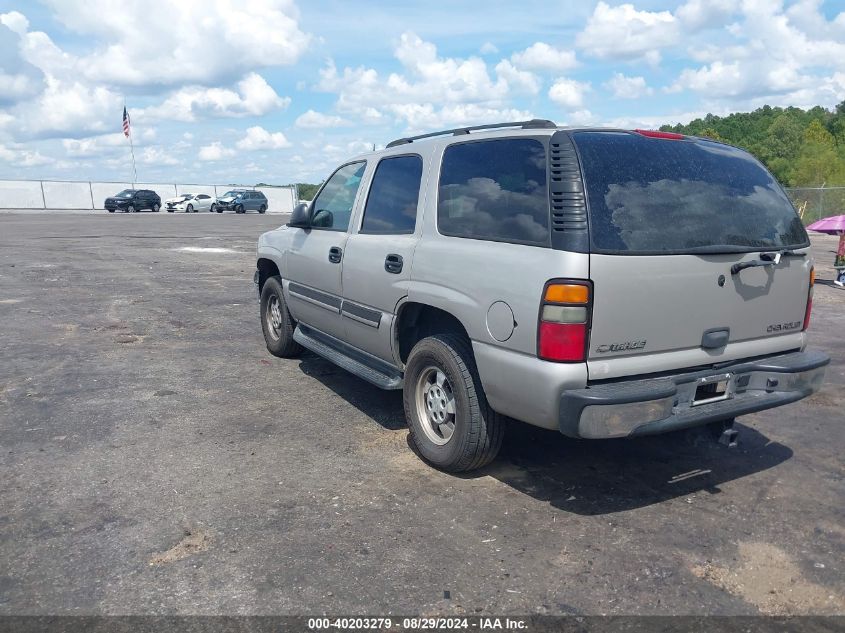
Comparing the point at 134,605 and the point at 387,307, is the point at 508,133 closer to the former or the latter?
the point at 387,307

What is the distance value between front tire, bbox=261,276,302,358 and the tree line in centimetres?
1497

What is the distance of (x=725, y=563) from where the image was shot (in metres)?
3.29

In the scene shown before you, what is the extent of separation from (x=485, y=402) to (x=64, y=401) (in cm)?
359

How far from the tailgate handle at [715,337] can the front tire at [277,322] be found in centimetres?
394

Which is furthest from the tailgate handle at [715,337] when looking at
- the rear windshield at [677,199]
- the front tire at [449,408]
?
the front tire at [449,408]

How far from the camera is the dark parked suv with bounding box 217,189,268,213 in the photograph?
49.8 metres

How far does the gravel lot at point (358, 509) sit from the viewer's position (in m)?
3.04

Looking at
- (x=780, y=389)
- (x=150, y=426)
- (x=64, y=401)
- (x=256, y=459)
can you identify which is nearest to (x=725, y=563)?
(x=780, y=389)

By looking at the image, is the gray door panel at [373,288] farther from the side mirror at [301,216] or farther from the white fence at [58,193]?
the white fence at [58,193]

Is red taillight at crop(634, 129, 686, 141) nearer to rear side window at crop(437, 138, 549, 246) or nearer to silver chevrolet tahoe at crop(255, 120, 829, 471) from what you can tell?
silver chevrolet tahoe at crop(255, 120, 829, 471)

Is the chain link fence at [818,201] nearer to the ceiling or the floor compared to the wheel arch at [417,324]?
nearer to the floor

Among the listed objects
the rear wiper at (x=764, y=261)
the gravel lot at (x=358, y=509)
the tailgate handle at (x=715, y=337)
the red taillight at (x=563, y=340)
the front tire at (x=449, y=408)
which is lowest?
the gravel lot at (x=358, y=509)

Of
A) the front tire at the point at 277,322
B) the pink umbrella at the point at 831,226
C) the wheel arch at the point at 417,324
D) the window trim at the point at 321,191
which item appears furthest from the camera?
the pink umbrella at the point at 831,226

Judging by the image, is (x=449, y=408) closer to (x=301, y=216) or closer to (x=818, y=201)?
(x=301, y=216)
